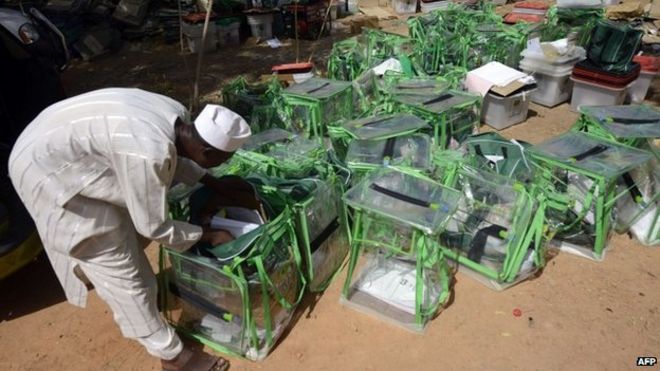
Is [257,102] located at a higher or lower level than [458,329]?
higher

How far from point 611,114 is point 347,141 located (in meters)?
2.12

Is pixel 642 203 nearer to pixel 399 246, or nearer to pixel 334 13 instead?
pixel 399 246

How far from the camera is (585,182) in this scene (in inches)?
123

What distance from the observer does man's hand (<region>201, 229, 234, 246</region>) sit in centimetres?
224

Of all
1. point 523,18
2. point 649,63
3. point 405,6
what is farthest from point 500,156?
point 405,6

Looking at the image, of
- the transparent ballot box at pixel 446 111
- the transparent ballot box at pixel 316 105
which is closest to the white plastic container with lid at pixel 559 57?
the transparent ballot box at pixel 446 111

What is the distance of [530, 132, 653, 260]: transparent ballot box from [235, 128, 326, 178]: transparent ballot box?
1.54 metres

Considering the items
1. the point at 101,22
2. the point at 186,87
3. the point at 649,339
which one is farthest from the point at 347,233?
the point at 101,22

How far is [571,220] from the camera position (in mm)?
3051

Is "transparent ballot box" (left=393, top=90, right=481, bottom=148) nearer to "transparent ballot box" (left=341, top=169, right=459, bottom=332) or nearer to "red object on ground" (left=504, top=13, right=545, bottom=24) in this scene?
"transparent ballot box" (left=341, top=169, right=459, bottom=332)

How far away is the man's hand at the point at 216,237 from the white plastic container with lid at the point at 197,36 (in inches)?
278

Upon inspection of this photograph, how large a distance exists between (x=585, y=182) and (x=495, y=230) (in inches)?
32.2

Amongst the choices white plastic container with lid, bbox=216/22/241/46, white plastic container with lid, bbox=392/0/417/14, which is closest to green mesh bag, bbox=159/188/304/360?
white plastic container with lid, bbox=216/22/241/46

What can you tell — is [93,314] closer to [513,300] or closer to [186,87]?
[513,300]
